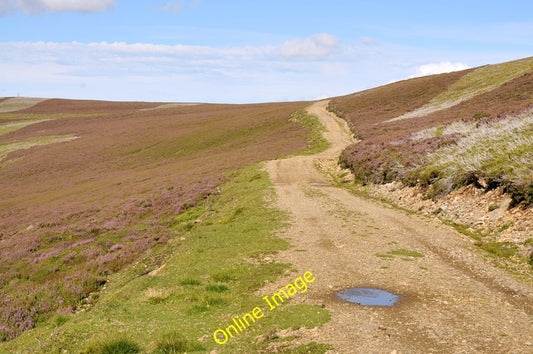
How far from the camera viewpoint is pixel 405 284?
12.8 m

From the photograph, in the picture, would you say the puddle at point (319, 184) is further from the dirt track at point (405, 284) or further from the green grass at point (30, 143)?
the green grass at point (30, 143)

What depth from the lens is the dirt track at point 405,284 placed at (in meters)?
9.05

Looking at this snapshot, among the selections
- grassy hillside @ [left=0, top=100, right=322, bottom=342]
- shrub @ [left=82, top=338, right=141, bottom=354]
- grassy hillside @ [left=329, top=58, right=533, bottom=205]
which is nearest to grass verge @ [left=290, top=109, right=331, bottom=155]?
grassy hillside @ [left=0, top=100, right=322, bottom=342]

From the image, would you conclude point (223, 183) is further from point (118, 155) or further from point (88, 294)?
point (118, 155)

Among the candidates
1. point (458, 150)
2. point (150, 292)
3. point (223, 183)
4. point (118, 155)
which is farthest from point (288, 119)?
point (150, 292)

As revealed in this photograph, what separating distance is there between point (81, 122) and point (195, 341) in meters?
117

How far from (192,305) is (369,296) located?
16.8 feet

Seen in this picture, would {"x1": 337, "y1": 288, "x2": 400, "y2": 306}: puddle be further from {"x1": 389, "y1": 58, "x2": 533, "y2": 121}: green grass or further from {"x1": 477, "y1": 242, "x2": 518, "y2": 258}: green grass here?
{"x1": 389, "y1": 58, "x2": 533, "y2": 121}: green grass

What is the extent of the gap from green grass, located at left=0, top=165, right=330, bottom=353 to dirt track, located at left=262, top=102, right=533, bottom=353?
0.89m

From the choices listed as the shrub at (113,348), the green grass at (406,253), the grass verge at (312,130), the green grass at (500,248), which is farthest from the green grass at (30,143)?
the green grass at (500,248)

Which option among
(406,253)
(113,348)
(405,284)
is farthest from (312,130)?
(113,348)

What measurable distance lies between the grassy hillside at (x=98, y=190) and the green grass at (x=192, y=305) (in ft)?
10.0

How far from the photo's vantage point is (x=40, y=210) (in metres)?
40.8

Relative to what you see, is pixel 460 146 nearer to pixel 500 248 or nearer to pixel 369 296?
pixel 500 248
